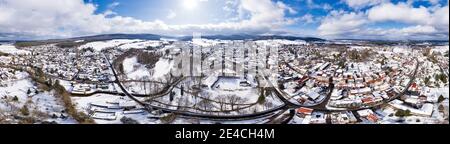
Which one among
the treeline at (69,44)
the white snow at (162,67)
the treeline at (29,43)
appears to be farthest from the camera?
the treeline at (69,44)

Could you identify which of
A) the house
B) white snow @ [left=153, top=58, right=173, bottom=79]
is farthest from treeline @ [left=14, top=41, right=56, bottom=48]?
the house

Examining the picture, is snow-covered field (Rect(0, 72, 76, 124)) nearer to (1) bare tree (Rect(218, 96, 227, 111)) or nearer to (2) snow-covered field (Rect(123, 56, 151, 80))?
(2) snow-covered field (Rect(123, 56, 151, 80))

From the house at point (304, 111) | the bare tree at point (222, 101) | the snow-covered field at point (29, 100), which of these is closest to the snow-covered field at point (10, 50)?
the snow-covered field at point (29, 100)

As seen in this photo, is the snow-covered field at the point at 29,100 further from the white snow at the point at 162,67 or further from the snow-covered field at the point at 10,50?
the white snow at the point at 162,67

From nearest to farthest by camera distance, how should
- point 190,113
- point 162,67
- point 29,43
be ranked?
point 190,113 < point 29,43 < point 162,67

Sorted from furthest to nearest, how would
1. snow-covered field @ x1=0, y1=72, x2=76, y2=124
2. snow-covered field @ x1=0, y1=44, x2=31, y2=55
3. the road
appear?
snow-covered field @ x1=0, y1=44, x2=31, y2=55 < the road < snow-covered field @ x1=0, y1=72, x2=76, y2=124

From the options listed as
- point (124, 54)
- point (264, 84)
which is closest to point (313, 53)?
point (264, 84)

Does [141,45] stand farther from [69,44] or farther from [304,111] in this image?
[304,111]

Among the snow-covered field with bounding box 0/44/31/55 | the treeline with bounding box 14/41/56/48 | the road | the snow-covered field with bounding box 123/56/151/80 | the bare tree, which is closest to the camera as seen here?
the road

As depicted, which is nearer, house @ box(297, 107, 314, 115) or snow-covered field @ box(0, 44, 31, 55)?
house @ box(297, 107, 314, 115)

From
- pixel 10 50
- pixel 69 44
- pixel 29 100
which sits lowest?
pixel 29 100

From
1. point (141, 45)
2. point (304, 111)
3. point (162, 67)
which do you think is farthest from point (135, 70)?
point (304, 111)
